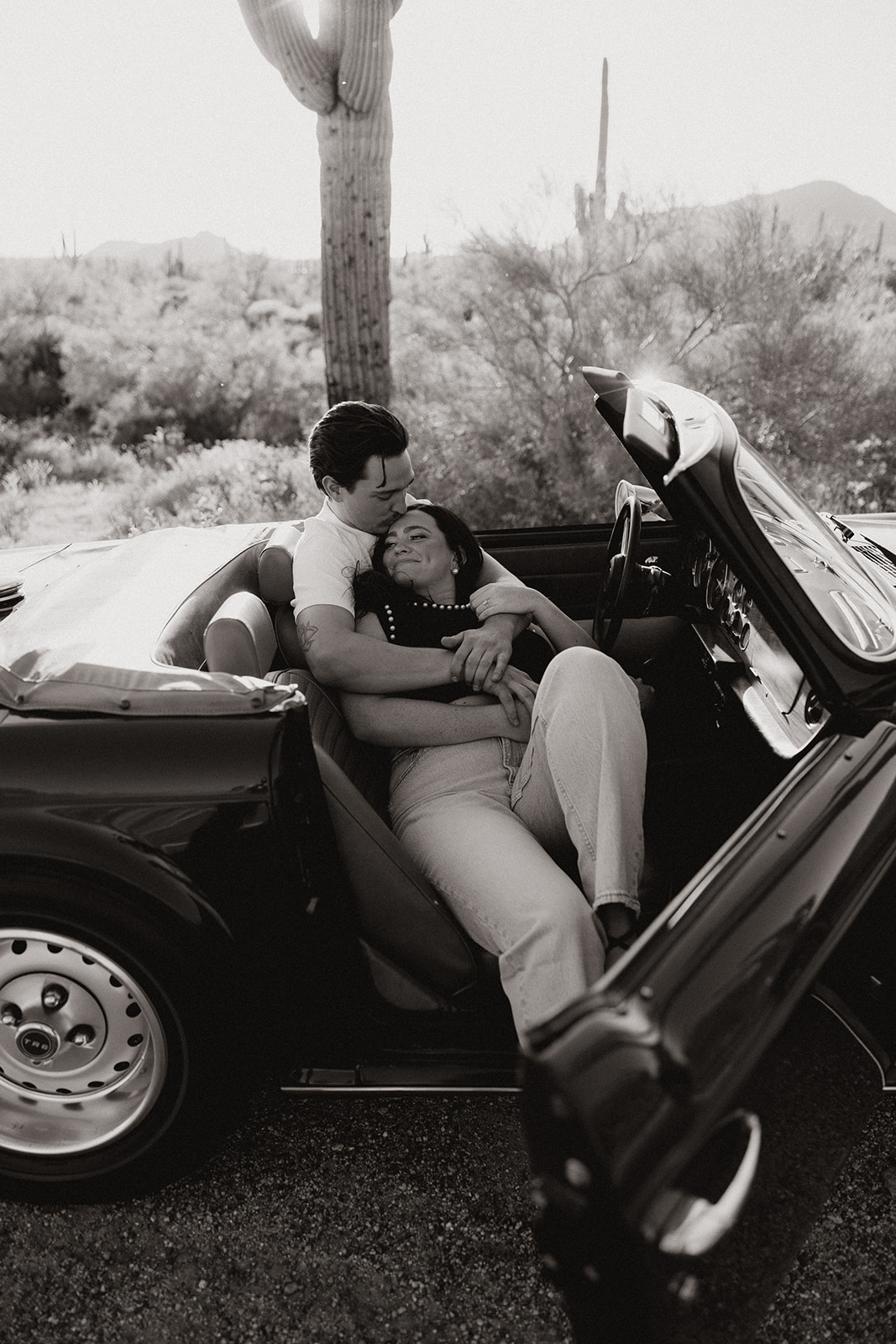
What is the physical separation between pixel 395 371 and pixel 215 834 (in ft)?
28.8

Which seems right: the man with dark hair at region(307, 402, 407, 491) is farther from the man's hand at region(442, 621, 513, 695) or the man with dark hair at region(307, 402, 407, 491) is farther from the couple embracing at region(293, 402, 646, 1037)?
the man's hand at region(442, 621, 513, 695)

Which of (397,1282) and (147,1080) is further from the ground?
(147,1080)

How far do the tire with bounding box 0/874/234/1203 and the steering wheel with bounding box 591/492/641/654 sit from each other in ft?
5.04

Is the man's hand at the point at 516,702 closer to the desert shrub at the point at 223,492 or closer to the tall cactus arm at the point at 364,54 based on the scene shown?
the tall cactus arm at the point at 364,54

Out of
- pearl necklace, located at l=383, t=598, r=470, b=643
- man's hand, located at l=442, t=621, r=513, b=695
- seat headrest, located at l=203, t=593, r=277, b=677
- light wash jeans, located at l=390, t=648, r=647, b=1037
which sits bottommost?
light wash jeans, located at l=390, t=648, r=647, b=1037

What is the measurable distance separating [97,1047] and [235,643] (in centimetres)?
87

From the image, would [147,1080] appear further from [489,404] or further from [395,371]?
[395,371]

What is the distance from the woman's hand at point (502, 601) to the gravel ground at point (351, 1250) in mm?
1190

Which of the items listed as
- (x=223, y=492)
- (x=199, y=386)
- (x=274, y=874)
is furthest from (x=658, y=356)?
(x=274, y=874)

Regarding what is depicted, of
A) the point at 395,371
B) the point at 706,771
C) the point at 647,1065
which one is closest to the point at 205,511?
the point at 395,371

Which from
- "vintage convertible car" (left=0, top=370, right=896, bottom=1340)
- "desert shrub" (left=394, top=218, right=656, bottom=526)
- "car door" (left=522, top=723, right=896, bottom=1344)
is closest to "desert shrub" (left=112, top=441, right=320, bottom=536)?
"desert shrub" (left=394, top=218, right=656, bottom=526)

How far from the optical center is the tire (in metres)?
1.96

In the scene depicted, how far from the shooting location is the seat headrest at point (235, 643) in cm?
223

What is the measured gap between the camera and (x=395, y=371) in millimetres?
10102
